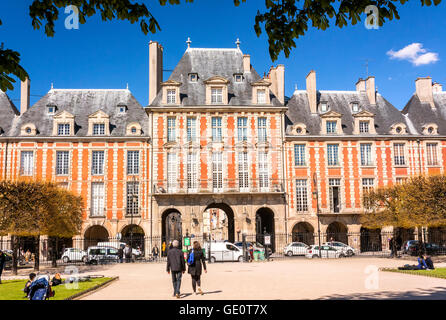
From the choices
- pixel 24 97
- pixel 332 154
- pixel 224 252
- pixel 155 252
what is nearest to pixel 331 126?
pixel 332 154

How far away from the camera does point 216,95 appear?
3909cm

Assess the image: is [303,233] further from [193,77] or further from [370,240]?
[193,77]

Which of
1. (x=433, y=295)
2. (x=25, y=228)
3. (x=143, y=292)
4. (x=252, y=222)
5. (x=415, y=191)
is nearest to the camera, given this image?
(x=433, y=295)

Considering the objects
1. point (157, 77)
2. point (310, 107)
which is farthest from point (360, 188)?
point (157, 77)

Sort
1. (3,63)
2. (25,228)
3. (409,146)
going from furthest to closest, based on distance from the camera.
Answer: (409,146) → (25,228) → (3,63)

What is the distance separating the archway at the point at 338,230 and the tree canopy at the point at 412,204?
2751 mm

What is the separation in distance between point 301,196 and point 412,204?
10911 millimetres

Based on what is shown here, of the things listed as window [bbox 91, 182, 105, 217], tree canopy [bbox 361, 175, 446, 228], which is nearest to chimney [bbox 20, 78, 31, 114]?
window [bbox 91, 182, 105, 217]

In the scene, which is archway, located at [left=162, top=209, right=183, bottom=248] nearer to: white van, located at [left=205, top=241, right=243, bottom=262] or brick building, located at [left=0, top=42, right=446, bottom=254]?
brick building, located at [left=0, top=42, right=446, bottom=254]

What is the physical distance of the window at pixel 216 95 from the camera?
3900 centimetres

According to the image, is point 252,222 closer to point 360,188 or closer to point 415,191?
point 360,188

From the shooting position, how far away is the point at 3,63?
557 cm

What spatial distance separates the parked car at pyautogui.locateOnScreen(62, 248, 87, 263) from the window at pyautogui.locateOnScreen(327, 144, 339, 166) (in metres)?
22.1

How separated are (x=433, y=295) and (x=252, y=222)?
25.7 m
